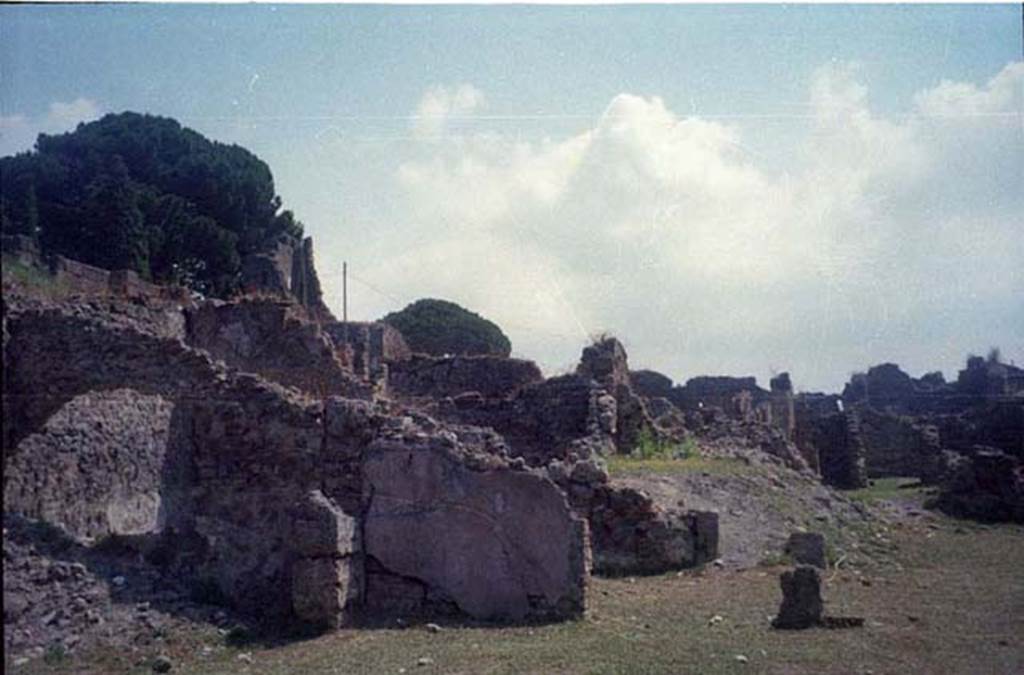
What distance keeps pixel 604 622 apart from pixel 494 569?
119 centimetres

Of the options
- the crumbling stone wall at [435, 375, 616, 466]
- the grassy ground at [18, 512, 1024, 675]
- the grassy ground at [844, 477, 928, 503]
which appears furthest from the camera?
the grassy ground at [844, 477, 928, 503]

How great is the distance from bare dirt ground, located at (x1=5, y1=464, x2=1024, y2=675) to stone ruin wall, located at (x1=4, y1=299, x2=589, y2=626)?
23.4 inches

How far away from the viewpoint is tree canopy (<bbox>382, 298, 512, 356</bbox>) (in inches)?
1852

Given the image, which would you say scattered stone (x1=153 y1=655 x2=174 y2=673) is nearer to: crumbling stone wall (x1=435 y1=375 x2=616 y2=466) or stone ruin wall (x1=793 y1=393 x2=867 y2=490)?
crumbling stone wall (x1=435 y1=375 x2=616 y2=466)

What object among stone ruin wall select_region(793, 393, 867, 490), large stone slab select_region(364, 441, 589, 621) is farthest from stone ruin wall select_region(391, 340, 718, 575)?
stone ruin wall select_region(793, 393, 867, 490)

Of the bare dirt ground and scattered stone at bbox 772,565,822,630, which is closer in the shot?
the bare dirt ground

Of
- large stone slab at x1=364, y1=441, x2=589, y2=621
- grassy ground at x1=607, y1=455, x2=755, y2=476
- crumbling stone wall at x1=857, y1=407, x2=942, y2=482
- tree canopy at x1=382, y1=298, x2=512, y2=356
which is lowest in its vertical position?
large stone slab at x1=364, y1=441, x2=589, y2=621

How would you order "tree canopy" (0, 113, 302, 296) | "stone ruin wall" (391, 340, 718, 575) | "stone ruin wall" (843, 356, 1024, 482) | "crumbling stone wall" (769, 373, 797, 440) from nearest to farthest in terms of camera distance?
"stone ruin wall" (391, 340, 718, 575) < "tree canopy" (0, 113, 302, 296) < "stone ruin wall" (843, 356, 1024, 482) < "crumbling stone wall" (769, 373, 797, 440)

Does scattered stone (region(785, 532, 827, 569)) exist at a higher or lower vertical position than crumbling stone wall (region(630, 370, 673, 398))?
lower

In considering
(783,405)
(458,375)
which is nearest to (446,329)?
(783,405)

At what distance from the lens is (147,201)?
28.0 metres

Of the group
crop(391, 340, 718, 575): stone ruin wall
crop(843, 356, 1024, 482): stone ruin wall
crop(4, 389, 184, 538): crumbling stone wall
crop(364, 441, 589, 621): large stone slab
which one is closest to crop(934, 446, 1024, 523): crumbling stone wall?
crop(843, 356, 1024, 482): stone ruin wall

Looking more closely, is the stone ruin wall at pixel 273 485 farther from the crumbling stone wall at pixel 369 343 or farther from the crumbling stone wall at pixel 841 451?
the crumbling stone wall at pixel 841 451

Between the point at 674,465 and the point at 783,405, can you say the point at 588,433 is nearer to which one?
the point at 674,465
